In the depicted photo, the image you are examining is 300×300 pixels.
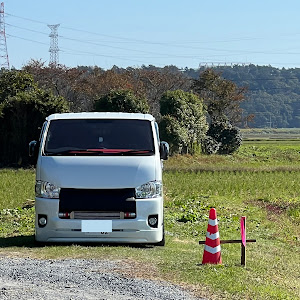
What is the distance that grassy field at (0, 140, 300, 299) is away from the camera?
892cm

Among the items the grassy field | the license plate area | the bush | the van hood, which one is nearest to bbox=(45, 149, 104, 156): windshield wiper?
the van hood

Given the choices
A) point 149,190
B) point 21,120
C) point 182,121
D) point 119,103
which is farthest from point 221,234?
point 182,121

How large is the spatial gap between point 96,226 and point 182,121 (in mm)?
40201

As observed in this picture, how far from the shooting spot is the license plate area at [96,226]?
414 inches

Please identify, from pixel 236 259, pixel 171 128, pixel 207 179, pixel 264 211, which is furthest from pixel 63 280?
pixel 171 128

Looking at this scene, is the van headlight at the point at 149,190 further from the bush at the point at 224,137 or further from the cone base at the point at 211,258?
the bush at the point at 224,137

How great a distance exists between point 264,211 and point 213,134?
36.6 m

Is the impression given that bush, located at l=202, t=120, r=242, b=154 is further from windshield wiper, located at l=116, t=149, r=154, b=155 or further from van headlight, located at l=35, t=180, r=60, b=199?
van headlight, located at l=35, t=180, r=60, b=199

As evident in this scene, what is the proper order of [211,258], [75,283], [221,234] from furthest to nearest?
[221,234], [211,258], [75,283]

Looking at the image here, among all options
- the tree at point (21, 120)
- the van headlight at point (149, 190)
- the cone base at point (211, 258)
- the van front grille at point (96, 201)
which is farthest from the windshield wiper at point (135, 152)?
the tree at point (21, 120)

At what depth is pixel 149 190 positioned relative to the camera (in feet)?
35.1

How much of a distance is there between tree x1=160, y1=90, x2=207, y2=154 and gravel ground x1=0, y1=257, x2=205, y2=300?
37834mm

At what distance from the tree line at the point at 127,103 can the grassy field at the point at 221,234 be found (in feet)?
16.9

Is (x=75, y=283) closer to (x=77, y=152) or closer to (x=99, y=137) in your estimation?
(x=77, y=152)
